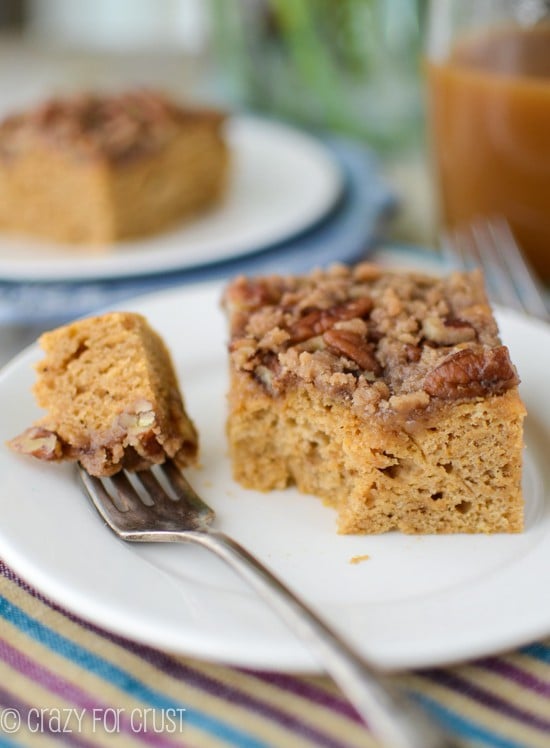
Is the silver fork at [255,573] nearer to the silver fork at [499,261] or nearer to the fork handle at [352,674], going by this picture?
the fork handle at [352,674]

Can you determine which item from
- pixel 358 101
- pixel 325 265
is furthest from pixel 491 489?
pixel 358 101

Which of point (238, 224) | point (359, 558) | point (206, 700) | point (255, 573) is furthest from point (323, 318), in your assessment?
point (238, 224)

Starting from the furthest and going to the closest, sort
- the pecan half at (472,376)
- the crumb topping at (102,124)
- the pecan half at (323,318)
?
1. the crumb topping at (102,124)
2. the pecan half at (323,318)
3. the pecan half at (472,376)

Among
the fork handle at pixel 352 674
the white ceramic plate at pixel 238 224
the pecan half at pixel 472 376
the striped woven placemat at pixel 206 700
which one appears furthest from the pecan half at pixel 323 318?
the white ceramic plate at pixel 238 224

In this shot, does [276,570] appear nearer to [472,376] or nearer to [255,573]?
[255,573]

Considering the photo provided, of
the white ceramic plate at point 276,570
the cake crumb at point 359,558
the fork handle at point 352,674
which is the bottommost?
the cake crumb at point 359,558

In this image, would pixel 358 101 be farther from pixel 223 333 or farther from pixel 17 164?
pixel 223 333
